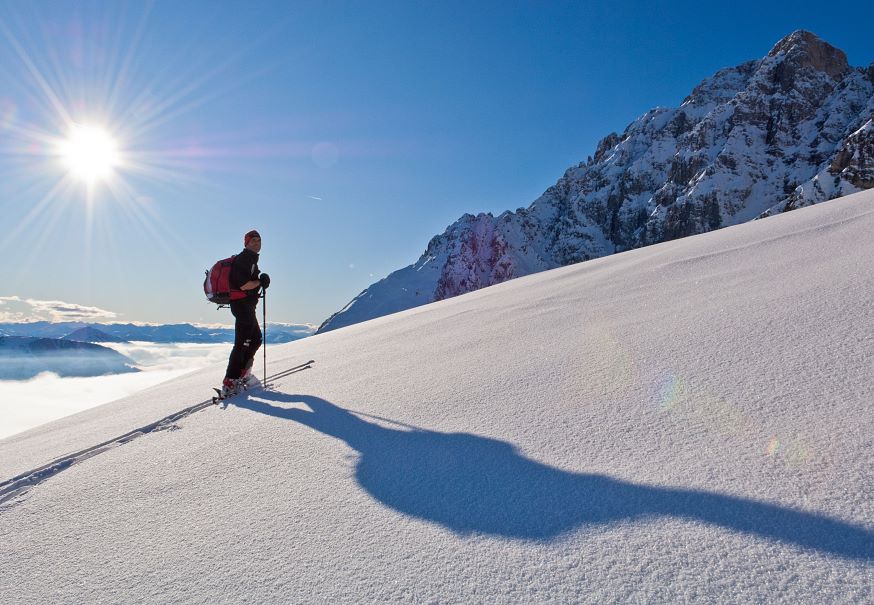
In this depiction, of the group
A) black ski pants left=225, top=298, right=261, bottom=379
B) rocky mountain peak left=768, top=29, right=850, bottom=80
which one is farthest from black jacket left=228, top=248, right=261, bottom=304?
rocky mountain peak left=768, top=29, right=850, bottom=80

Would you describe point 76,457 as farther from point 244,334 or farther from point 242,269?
point 242,269

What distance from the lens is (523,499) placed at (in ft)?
5.79

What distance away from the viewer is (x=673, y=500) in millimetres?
1573

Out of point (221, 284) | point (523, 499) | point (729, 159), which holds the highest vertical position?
point (729, 159)

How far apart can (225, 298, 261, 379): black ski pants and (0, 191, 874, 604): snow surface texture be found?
147 cm

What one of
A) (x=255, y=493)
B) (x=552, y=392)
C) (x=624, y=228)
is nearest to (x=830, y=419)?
(x=552, y=392)

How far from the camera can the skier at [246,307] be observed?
5246 mm

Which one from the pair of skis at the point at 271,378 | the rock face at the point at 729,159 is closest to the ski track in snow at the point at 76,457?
the pair of skis at the point at 271,378

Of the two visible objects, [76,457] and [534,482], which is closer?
[534,482]

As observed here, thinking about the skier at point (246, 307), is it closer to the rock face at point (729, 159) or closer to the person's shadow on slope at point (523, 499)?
the person's shadow on slope at point (523, 499)

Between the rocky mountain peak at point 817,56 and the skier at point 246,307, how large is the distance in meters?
215

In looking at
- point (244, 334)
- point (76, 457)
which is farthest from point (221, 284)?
point (76, 457)

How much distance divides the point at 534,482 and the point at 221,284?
4.67 meters

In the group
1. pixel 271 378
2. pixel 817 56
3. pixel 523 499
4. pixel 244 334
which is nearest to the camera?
pixel 523 499
